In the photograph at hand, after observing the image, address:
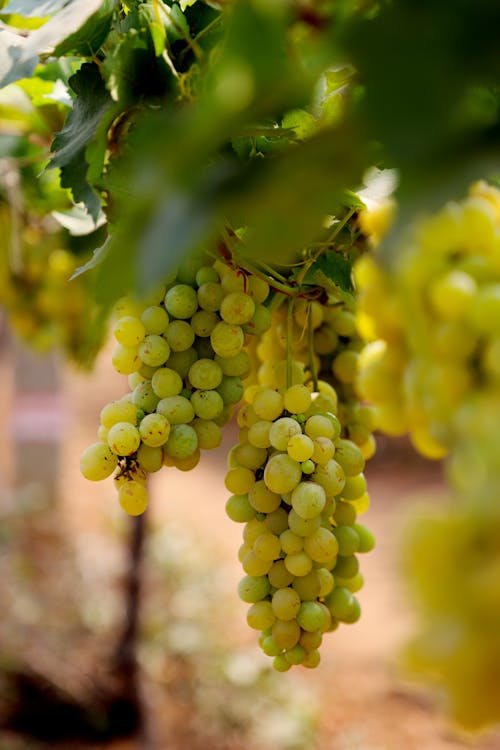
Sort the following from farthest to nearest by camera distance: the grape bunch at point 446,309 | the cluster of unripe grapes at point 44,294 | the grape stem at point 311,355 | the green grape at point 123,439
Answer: the cluster of unripe grapes at point 44,294 → the grape stem at point 311,355 → the green grape at point 123,439 → the grape bunch at point 446,309

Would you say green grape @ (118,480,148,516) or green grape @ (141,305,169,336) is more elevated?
green grape @ (141,305,169,336)

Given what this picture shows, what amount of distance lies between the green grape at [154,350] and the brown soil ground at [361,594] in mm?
260

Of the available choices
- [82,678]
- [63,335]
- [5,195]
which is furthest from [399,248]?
[82,678]

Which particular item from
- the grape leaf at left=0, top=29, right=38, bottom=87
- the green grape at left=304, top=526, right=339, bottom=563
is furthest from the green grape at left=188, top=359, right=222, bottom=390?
the grape leaf at left=0, top=29, right=38, bottom=87

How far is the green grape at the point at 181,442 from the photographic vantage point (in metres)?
0.47

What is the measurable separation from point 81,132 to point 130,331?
13 cm

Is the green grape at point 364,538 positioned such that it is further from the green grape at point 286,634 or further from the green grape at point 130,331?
the green grape at point 130,331

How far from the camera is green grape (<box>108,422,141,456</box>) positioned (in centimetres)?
45

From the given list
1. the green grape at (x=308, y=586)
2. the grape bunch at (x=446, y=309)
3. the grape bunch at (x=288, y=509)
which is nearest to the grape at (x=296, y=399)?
the grape bunch at (x=288, y=509)

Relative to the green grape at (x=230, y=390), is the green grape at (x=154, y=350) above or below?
above

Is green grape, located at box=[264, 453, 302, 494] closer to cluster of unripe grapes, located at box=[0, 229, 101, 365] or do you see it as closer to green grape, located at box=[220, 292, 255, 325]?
green grape, located at box=[220, 292, 255, 325]

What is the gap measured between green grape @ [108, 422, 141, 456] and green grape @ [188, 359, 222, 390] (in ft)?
0.16

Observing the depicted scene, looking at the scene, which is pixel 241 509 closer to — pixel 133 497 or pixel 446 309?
pixel 133 497

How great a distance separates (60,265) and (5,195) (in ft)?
0.76
